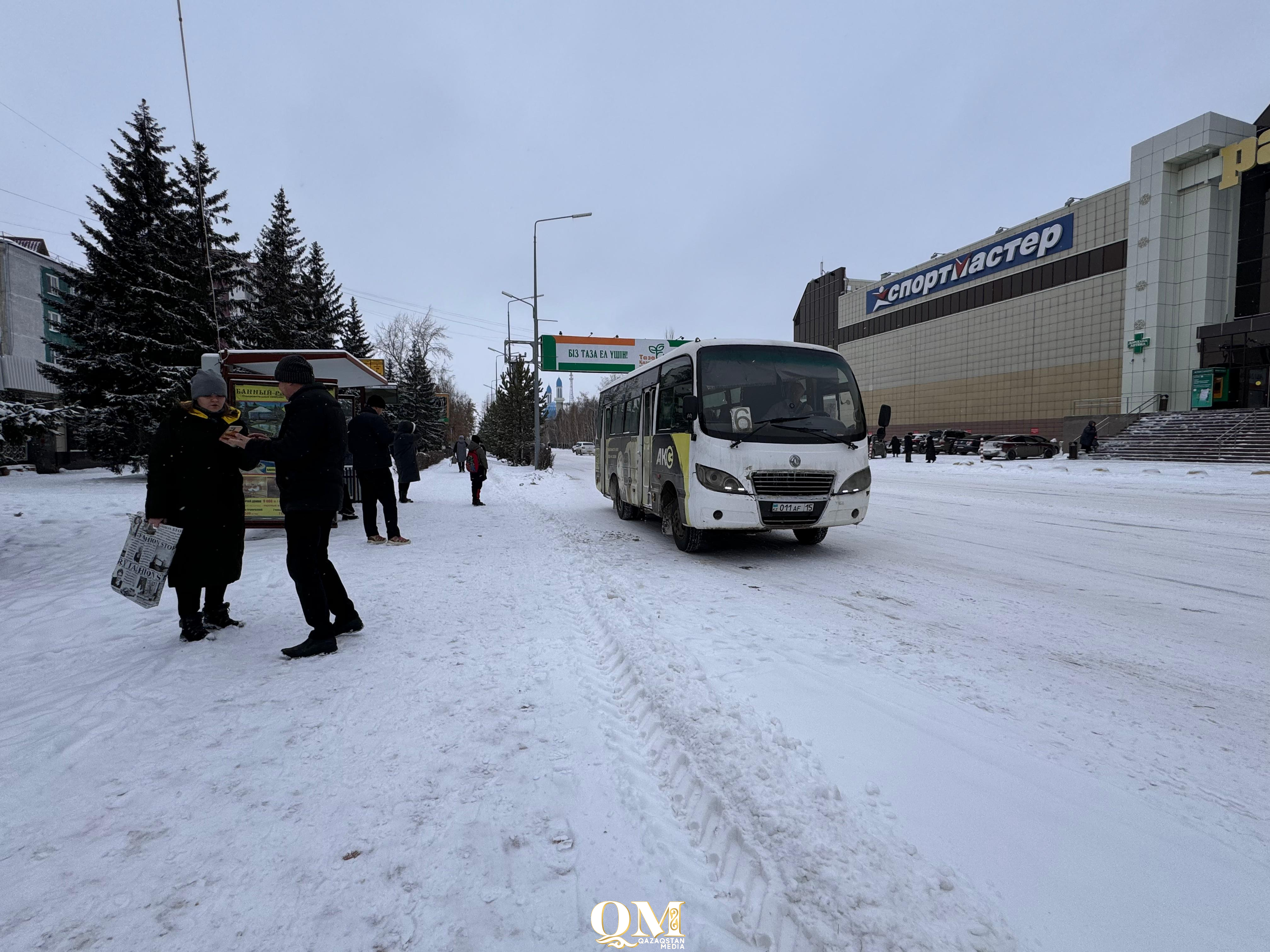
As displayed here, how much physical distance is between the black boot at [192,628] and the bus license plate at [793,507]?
17.8 ft

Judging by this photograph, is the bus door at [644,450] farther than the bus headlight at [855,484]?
Yes

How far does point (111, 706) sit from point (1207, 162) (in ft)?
159

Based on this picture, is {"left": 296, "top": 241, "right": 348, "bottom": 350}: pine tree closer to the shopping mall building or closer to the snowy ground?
the snowy ground

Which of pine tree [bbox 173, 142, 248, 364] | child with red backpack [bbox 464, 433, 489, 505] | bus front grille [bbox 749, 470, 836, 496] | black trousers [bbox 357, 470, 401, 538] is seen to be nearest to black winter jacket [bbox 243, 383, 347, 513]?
bus front grille [bbox 749, 470, 836, 496]

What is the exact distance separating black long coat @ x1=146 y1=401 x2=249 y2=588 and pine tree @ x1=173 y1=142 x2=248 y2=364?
55.1ft

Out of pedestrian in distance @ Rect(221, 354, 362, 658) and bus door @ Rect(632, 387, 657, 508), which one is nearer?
pedestrian in distance @ Rect(221, 354, 362, 658)

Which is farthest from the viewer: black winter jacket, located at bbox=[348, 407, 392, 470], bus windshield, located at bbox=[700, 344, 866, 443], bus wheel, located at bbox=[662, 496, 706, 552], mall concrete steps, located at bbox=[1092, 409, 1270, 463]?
mall concrete steps, located at bbox=[1092, 409, 1270, 463]

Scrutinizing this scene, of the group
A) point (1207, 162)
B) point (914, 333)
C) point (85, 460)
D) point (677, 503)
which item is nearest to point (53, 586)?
point (677, 503)

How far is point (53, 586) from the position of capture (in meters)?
6.12

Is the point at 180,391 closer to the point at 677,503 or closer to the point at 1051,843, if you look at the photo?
the point at 677,503

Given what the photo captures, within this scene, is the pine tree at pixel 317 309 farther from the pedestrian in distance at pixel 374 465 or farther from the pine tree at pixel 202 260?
the pedestrian in distance at pixel 374 465

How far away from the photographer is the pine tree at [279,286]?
87.0ft

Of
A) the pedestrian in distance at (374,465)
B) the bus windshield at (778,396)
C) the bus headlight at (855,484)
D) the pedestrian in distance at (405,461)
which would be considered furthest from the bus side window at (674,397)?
the pedestrian in distance at (405,461)

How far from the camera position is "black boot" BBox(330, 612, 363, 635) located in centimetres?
442
